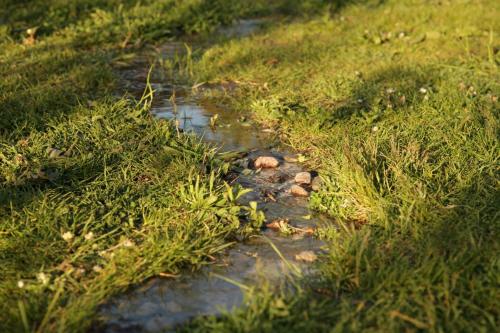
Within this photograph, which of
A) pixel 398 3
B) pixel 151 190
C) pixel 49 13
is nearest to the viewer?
pixel 151 190

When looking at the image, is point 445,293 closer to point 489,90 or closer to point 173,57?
point 489,90

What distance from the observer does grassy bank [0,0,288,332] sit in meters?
2.59

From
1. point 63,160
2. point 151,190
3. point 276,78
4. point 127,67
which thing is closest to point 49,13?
point 127,67

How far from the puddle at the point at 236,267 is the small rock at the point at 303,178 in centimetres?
5

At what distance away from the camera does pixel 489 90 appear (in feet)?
16.2

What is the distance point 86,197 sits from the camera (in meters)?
3.28

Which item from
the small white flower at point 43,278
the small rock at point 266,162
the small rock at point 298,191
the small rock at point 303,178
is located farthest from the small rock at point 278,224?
the small white flower at point 43,278

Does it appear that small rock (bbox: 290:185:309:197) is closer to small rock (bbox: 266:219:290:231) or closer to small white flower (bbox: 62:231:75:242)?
small rock (bbox: 266:219:290:231)

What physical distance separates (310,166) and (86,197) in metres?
1.37

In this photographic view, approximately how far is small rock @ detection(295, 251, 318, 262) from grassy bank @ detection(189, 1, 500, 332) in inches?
3.9

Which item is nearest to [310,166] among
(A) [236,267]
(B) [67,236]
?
(A) [236,267]

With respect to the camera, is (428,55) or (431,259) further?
(428,55)

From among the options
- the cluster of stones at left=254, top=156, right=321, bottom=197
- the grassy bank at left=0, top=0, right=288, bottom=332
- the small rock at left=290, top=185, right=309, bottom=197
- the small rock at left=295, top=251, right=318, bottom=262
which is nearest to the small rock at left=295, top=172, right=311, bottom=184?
the cluster of stones at left=254, top=156, right=321, bottom=197

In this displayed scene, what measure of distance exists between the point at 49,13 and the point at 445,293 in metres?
6.12
